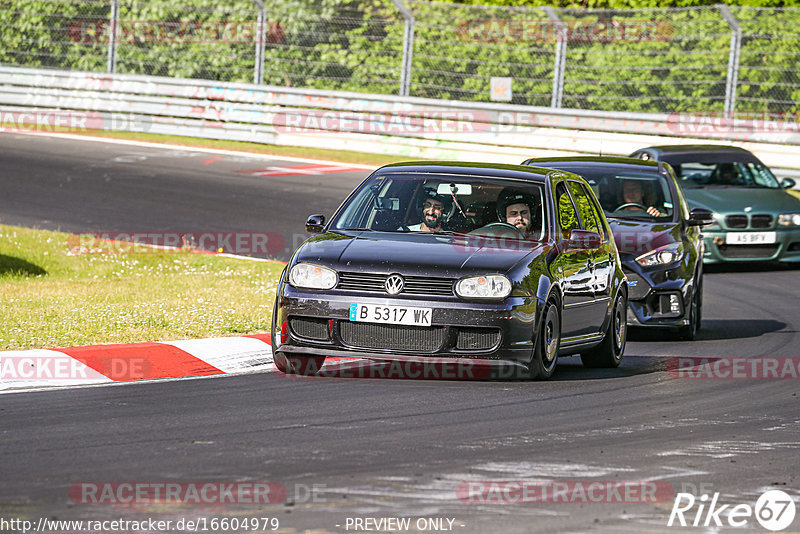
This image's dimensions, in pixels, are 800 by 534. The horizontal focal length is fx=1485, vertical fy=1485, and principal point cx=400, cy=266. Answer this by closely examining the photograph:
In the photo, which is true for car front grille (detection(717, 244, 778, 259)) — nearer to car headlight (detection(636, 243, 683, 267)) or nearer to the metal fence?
car headlight (detection(636, 243, 683, 267))

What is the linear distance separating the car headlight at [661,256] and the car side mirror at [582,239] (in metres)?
2.48

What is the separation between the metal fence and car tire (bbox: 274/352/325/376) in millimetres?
16069

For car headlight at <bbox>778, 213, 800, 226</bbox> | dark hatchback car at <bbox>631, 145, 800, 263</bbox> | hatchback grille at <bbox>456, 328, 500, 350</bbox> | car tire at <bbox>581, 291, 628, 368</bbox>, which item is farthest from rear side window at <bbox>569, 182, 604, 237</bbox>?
car headlight at <bbox>778, 213, 800, 226</bbox>

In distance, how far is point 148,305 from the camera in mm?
12344

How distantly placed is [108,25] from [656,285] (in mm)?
18595

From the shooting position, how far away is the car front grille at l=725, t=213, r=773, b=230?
17.5 meters

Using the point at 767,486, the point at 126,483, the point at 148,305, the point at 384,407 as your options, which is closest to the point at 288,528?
the point at 126,483

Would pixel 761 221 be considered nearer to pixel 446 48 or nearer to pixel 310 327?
pixel 310 327

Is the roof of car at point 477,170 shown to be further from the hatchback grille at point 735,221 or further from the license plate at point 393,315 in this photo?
the hatchback grille at point 735,221

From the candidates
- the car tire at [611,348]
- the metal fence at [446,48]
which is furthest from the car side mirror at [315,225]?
the metal fence at [446,48]

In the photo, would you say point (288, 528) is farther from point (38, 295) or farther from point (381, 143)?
point (381, 143)

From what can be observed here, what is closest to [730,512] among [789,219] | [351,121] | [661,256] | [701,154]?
[661,256]

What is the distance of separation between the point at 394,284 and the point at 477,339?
61 cm

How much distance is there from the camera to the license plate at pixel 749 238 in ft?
57.4
